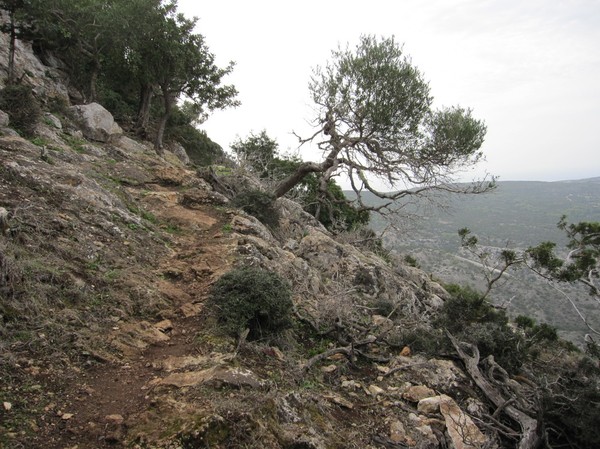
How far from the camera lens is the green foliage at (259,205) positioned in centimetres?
1184

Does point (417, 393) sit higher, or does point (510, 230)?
point (417, 393)

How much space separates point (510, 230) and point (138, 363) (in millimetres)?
81112

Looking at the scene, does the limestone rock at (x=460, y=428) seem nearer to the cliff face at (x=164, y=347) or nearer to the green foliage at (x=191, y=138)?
the cliff face at (x=164, y=347)

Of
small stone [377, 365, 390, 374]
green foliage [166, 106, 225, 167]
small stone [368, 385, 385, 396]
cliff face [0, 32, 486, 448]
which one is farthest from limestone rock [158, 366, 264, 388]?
green foliage [166, 106, 225, 167]

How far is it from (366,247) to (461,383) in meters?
10.6

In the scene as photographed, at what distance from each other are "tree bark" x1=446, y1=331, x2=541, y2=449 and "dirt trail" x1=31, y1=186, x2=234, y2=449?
435 centimetres

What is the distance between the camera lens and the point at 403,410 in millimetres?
5062

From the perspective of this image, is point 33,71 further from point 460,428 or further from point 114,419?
point 460,428

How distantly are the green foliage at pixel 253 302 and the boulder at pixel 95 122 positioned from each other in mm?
12684

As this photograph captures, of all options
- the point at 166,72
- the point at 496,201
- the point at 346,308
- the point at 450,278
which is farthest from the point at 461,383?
the point at 496,201

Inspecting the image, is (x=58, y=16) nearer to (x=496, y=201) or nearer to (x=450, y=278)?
(x=450, y=278)

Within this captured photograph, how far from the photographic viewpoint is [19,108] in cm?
1072

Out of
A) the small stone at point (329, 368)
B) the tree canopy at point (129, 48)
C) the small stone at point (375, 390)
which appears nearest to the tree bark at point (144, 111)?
the tree canopy at point (129, 48)

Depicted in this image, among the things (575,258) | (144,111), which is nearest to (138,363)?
(575,258)
